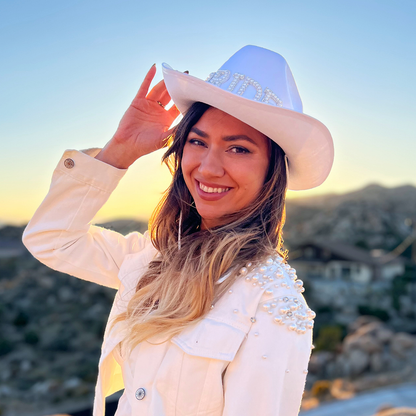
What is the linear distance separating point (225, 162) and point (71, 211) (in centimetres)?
71

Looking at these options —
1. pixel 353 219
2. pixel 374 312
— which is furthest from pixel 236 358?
pixel 353 219

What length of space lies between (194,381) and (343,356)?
16740 millimetres

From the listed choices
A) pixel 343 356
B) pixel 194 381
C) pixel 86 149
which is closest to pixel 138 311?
pixel 194 381

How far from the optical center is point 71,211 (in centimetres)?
173

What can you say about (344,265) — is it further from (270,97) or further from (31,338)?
(270,97)

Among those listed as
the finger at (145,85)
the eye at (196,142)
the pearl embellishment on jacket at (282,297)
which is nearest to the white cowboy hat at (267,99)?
the eye at (196,142)

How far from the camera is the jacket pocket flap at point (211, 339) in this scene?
1.16 metres

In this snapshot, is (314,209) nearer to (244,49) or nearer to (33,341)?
(33,341)

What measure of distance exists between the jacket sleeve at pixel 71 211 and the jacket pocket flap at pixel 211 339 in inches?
27.0

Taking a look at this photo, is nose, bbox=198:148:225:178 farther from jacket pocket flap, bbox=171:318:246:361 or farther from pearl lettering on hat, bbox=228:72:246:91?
jacket pocket flap, bbox=171:318:246:361

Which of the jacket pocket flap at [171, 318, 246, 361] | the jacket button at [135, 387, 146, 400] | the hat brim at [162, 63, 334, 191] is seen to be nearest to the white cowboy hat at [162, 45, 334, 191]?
the hat brim at [162, 63, 334, 191]

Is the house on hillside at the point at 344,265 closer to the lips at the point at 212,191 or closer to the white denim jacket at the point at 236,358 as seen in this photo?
the lips at the point at 212,191

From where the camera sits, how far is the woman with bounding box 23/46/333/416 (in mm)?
1163

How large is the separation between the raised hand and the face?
311mm
